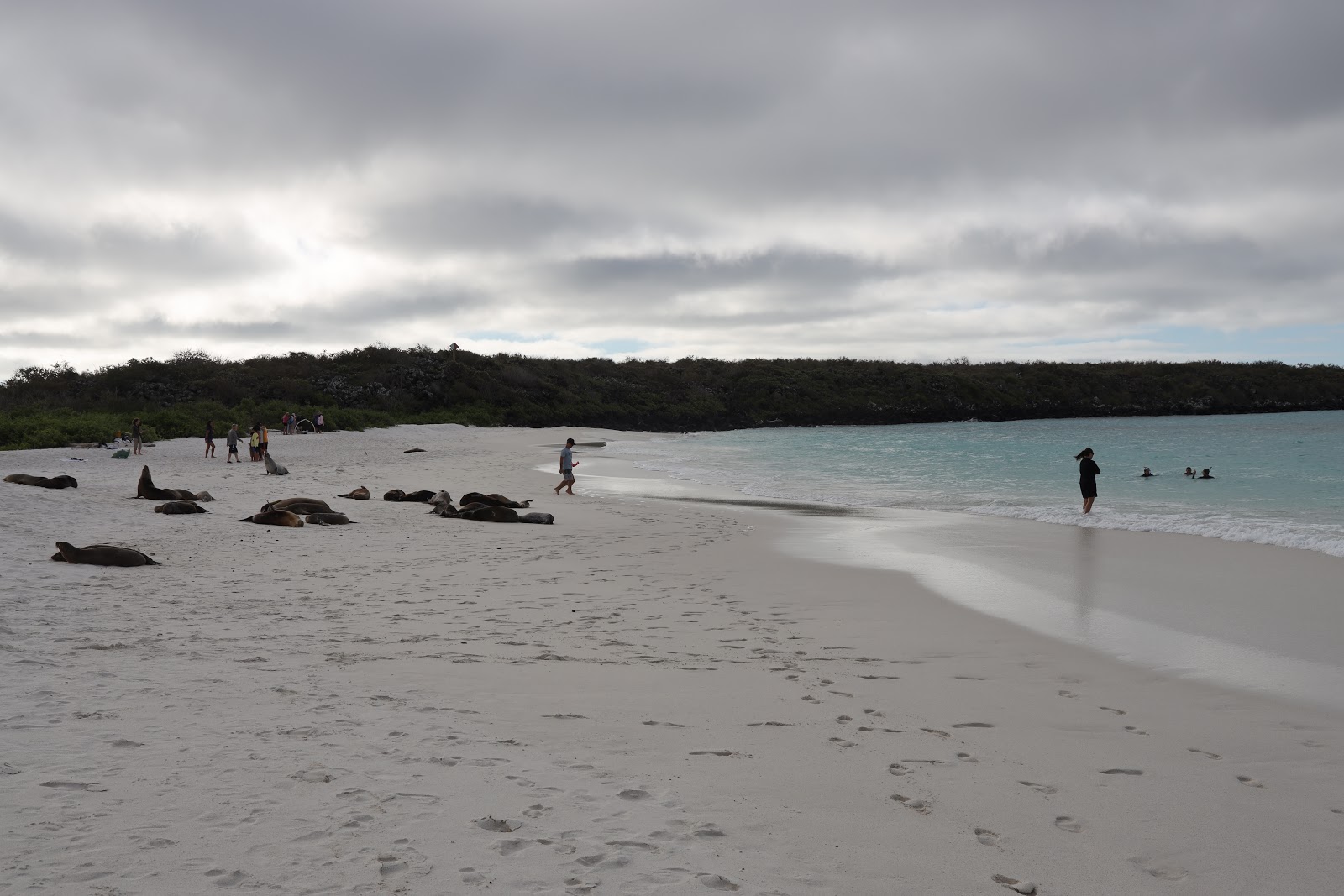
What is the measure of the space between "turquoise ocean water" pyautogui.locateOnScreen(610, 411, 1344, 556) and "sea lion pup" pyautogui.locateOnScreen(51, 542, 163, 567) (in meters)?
14.8

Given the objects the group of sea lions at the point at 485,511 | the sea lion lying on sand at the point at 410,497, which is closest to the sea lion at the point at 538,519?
the group of sea lions at the point at 485,511

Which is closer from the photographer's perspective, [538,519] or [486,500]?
[538,519]

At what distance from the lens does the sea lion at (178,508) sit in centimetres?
1328

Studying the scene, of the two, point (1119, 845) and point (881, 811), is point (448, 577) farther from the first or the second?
point (1119, 845)

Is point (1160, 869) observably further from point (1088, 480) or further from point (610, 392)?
point (610, 392)

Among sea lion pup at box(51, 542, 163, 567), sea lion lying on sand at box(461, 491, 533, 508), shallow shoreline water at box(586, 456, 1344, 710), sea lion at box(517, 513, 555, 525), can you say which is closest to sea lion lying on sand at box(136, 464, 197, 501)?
sea lion lying on sand at box(461, 491, 533, 508)

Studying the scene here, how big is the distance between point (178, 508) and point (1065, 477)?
80.0ft

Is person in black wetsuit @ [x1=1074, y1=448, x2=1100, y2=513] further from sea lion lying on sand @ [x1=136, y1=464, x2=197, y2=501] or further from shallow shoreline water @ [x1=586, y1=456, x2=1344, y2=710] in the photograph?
sea lion lying on sand @ [x1=136, y1=464, x2=197, y2=501]

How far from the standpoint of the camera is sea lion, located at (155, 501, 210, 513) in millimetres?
13281

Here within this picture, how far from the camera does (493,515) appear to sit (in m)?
14.6

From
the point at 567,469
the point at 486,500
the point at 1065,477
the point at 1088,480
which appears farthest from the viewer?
the point at 1065,477

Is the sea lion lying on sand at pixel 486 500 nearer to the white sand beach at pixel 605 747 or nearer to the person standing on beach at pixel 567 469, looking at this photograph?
the person standing on beach at pixel 567 469

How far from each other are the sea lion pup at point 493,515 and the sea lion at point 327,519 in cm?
210

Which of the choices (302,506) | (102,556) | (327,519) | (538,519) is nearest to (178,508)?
(302,506)
